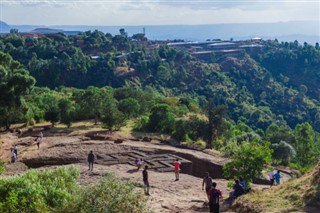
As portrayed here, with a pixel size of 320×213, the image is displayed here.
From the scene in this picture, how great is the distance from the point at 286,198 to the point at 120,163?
12.3 metres

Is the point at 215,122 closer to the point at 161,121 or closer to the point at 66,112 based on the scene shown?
the point at 161,121

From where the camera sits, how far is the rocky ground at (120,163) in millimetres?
18578

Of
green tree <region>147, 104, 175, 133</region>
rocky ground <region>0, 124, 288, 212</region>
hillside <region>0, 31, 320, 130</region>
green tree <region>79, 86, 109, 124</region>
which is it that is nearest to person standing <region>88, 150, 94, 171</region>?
rocky ground <region>0, 124, 288, 212</region>

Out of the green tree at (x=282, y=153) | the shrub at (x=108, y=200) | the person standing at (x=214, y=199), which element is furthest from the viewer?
the green tree at (x=282, y=153)

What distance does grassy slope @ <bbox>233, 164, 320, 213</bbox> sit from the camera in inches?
549

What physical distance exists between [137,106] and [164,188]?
21.4 metres

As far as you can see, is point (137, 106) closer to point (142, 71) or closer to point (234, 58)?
point (142, 71)

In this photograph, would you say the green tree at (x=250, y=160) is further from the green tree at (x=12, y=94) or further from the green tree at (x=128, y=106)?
the green tree at (x=12, y=94)

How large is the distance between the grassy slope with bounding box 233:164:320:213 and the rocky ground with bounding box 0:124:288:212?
1883mm

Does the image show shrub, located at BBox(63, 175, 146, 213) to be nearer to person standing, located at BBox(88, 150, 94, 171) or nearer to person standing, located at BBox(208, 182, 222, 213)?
person standing, located at BBox(208, 182, 222, 213)

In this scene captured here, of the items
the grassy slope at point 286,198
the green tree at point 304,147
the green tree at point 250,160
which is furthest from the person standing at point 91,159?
the green tree at point 304,147

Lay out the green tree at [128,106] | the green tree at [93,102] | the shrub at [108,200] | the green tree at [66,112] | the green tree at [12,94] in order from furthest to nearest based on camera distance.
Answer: the green tree at [128,106]
the green tree at [93,102]
the green tree at [66,112]
the green tree at [12,94]
the shrub at [108,200]

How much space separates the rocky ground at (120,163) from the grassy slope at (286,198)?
1.88 m

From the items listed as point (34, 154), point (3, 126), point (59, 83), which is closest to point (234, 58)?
point (59, 83)
